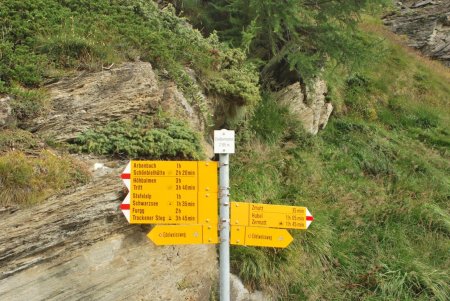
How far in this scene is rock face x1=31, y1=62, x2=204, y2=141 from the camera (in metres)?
5.11

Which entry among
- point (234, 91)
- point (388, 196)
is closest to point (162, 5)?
point (234, 91)

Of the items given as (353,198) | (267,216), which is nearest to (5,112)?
(267,216)

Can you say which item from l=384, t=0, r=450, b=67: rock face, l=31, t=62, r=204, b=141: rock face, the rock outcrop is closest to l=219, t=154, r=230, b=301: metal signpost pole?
l=31, t=62, r=204, b=141: rock face

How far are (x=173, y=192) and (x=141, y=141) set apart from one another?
5.59 feet

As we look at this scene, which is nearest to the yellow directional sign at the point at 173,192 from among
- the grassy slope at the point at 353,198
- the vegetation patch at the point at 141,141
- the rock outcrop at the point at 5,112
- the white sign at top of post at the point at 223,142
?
the white sign at top of post at the point at 223,142

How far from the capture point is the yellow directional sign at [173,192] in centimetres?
348

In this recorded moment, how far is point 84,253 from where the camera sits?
4.24 m

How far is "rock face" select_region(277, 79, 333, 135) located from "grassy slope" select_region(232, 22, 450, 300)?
281 millimetres

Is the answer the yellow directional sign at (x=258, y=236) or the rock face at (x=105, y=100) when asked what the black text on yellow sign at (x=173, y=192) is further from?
the rock face at (x=105, y=100)

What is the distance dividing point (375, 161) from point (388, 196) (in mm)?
1479

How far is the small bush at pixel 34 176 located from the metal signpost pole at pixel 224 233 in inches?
70.4

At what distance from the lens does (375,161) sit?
9719mm

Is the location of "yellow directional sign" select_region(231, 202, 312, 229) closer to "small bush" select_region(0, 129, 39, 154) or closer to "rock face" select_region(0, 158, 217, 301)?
"rock face" select_region(0, 158, 217, 301)

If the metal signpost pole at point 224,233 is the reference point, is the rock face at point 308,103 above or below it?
above
